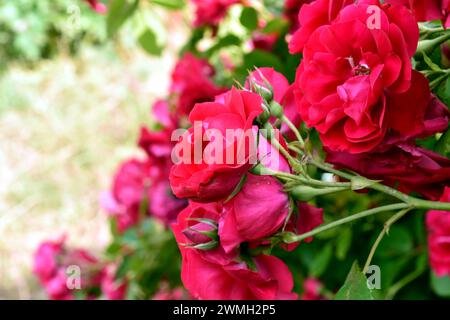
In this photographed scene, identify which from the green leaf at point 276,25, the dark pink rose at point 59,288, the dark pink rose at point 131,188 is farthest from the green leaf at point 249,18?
the dark pink rose at point 59,288

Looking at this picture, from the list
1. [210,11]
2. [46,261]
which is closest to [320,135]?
[210,11]

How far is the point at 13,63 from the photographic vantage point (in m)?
3.97

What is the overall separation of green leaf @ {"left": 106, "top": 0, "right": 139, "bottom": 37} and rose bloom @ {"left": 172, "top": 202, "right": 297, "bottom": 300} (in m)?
0.50

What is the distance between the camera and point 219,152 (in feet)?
1.22

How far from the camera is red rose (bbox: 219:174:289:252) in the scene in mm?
397

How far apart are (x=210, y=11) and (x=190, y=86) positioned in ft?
0.89

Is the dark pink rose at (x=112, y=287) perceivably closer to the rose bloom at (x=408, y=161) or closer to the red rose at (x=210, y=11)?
the red rose at (x=210, y=11)

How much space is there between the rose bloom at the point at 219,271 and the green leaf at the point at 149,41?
2.66 ft

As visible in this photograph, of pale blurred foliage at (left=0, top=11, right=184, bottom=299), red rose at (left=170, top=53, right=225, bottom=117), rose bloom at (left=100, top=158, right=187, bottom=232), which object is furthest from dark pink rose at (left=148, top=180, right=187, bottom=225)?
pale blurred foliage at (left=0, top=11, right=184, bottom=299)

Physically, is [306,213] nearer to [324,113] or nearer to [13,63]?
[324,113]

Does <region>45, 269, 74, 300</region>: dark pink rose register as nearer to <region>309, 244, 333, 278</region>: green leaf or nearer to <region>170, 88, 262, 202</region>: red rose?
<region>309, 244, 333, 278</region>: green leaf

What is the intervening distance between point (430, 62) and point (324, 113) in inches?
3.2

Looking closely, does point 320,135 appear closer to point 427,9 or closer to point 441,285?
point 427,9

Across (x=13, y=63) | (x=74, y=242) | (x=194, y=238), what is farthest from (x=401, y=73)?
(x=13, y=63)
